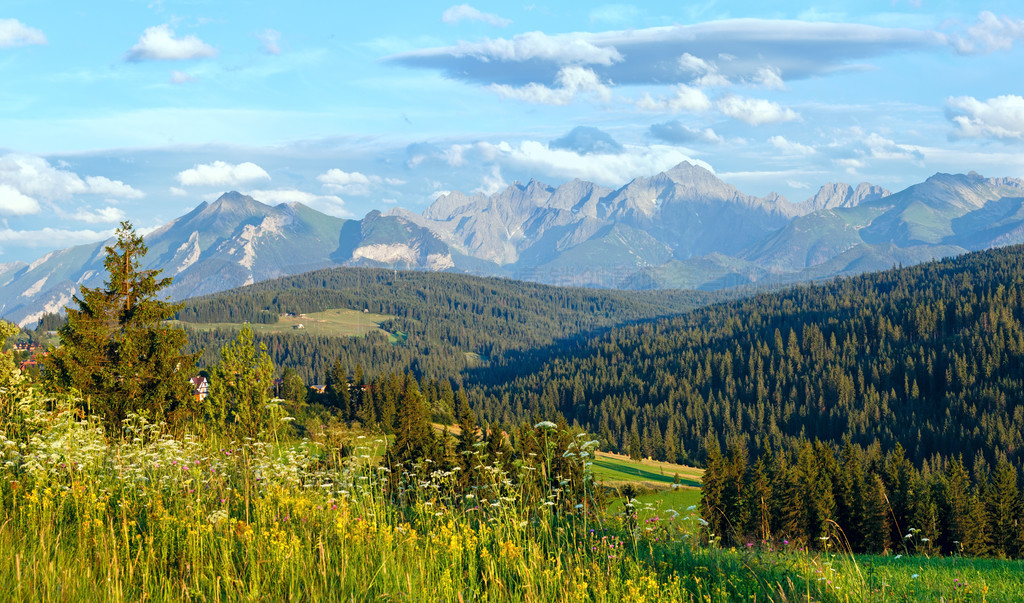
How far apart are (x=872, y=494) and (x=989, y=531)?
33.7ft

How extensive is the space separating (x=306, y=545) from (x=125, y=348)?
82.0 feet

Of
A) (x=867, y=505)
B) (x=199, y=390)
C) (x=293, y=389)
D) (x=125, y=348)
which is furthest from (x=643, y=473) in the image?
(x=125, y=348)

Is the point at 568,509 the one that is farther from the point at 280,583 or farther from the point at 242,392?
the point at 242,392

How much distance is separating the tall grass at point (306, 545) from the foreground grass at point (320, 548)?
0.03m

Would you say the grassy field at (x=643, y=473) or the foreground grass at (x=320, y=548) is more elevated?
the foreground grass at (x=320, y=548)

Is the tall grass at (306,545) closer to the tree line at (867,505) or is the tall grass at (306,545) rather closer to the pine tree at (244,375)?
the pine tree at (244,375)

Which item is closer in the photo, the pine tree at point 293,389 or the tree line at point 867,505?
the tree line at point 867,505

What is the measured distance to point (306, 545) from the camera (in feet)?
21.6

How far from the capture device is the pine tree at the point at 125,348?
2623 cm

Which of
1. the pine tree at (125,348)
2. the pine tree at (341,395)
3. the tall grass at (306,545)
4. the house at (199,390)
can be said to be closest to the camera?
the tall grass at (306,545)

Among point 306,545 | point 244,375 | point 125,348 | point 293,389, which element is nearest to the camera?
point 306,545

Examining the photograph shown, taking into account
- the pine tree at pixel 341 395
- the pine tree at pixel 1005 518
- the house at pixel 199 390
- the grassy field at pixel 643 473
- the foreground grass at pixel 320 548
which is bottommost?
the grassy field at pixel 643 473

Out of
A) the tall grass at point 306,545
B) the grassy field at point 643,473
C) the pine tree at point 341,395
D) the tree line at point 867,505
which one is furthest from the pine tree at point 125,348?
the pine tree at point 341,395

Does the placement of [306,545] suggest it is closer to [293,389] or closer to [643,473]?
[293,389]
